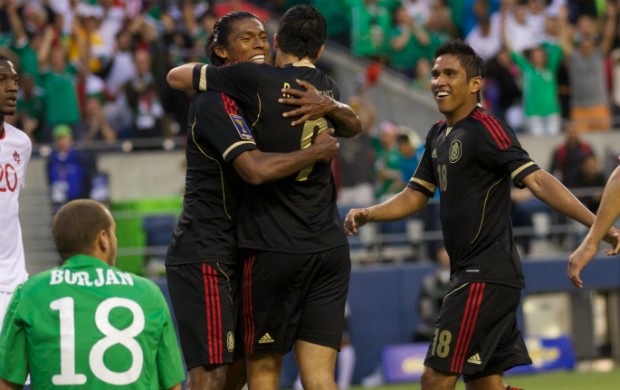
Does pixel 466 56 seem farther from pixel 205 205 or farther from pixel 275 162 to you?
pixel 205 205

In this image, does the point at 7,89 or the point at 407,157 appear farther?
the point at 407,157

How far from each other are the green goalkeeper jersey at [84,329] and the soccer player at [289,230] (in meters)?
1.49

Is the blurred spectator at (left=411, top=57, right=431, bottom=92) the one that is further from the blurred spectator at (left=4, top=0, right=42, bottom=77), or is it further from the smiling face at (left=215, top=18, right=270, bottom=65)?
the smiling face at (left=215, top=18, right=270, bottom=65)

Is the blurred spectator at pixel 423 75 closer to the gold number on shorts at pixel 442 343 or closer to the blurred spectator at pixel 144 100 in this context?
the blurred spectator at pixel 144 100

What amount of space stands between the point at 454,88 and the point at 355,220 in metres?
0.98

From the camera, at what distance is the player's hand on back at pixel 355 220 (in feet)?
24.9

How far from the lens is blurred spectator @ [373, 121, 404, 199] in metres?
Result: 16.1

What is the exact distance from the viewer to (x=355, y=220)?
25.0 ft

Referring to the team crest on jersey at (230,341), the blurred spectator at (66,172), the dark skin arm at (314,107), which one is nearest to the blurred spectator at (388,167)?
the blurred spectator at (66,172)

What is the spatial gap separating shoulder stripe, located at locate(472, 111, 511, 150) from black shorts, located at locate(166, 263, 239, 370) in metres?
1.62

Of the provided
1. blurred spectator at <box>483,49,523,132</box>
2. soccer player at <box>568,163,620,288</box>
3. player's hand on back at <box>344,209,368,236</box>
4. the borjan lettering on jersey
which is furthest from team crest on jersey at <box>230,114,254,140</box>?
blurred spectator at <box>483,49,523,132</box>

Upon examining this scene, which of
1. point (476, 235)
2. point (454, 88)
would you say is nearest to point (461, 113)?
point (454, 88)

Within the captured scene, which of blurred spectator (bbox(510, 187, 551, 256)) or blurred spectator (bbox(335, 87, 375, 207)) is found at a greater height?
blurred spectator (bbox(335, 87, 375, 207))

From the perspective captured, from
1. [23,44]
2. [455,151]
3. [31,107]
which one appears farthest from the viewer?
[23,44]
